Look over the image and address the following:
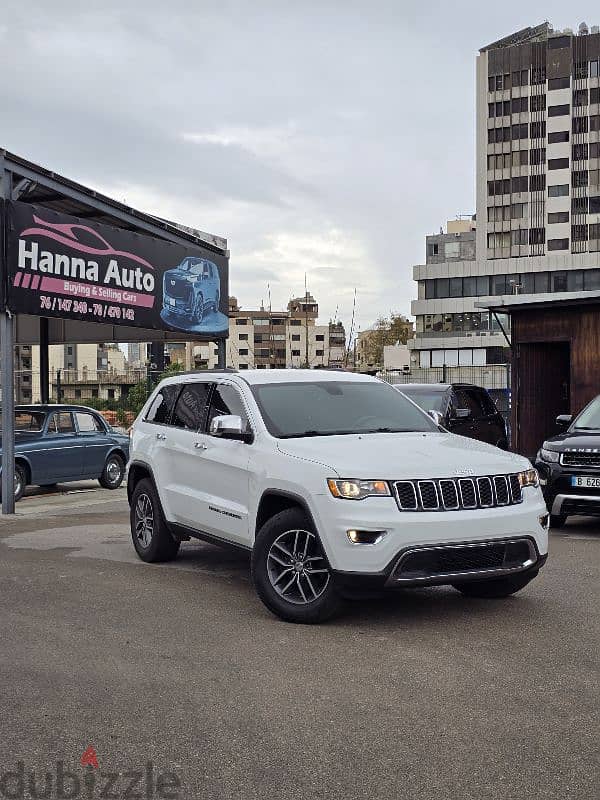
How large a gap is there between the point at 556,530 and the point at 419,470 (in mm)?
6012

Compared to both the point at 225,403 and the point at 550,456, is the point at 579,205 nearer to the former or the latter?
the point at 550,456

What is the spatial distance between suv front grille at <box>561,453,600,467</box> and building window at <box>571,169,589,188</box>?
84358mm

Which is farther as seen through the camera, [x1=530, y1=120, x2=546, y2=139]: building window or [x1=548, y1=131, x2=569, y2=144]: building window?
[x1=530, y1=120, x2=546, y2=139]: building window

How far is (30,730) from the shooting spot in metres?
4.56

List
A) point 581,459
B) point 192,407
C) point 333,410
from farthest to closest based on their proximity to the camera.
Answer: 1. point 581,459
2. point 192,407
3. point 333,410

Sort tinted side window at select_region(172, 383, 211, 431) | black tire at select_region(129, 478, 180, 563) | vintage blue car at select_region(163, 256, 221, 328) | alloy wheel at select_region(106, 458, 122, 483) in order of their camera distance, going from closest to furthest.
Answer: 1. tinted side window at select_region(172, 383, 211, 431)
2. black tire at select_region(129, 478, 180, 563)
3. vintage blue car at select_region(163, 256, 221, 328)
4. alloy wheel at select_region(106, 458, 122, 483)

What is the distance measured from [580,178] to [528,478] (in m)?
89.2

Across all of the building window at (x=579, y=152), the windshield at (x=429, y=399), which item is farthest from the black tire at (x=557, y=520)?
the building window at (x=579, y=152)

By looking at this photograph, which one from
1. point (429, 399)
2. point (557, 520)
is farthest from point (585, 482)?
point (429, 399)

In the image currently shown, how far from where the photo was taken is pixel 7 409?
46.6 feet

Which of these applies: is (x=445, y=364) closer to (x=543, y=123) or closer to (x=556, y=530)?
(x=543, y=123)

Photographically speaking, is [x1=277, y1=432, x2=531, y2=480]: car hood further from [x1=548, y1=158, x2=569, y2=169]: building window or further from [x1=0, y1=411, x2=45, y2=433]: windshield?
[x1=548, y1=158, x2=569, y2=169]: building window

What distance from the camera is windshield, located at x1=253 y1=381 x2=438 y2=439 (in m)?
7.56

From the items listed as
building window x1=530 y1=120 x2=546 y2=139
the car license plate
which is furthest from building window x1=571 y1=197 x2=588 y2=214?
the car license plate
